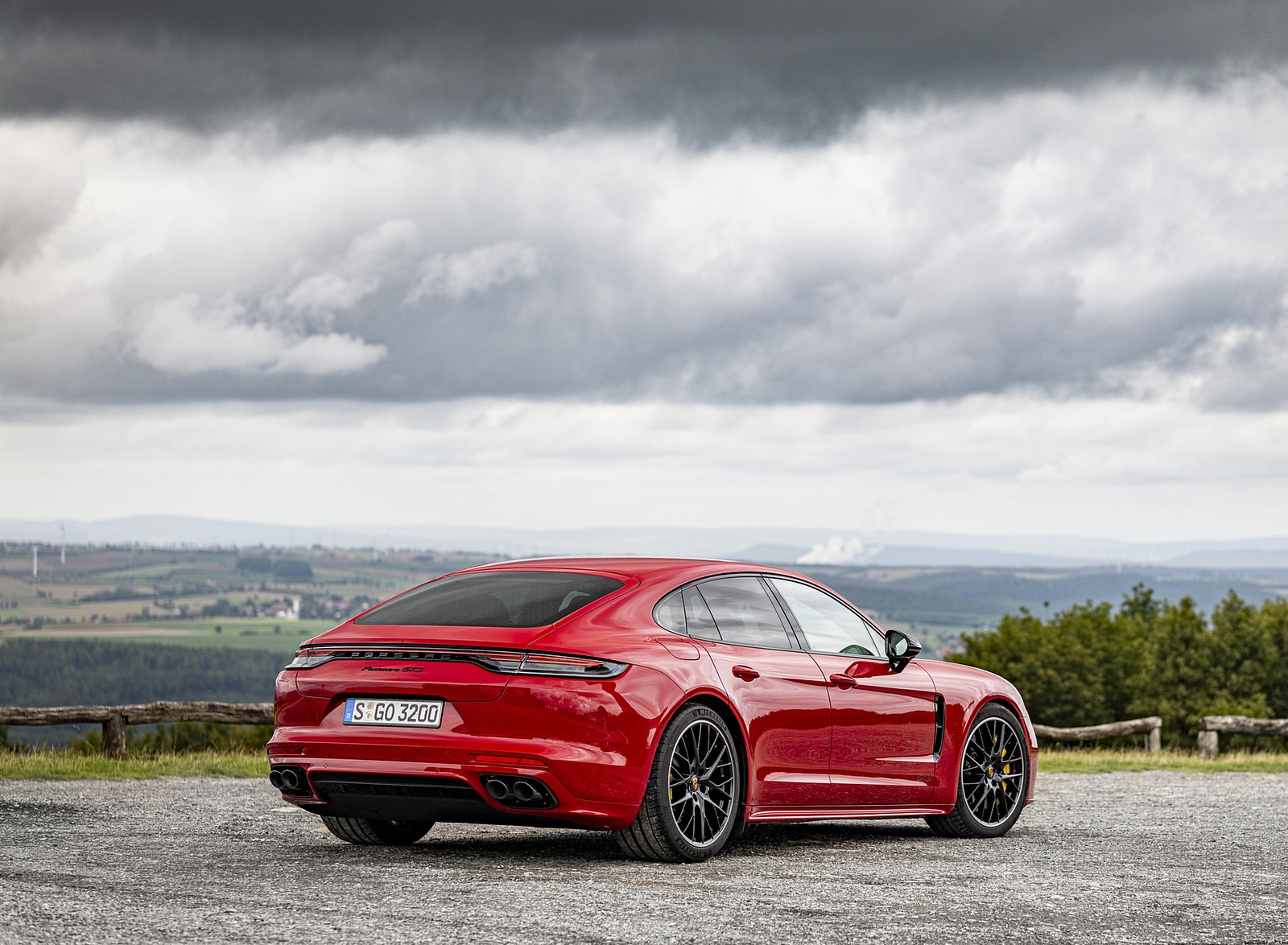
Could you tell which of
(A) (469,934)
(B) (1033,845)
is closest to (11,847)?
(A) (469,934)

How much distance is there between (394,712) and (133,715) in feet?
27.0

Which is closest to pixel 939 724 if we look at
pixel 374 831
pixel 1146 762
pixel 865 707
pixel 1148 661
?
pixel 865 707

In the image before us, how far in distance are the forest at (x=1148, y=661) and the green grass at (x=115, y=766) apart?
50877mm

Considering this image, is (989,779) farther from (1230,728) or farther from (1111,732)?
(1111,732)

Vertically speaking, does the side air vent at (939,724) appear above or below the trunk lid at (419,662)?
below

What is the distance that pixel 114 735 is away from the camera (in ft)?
47.6

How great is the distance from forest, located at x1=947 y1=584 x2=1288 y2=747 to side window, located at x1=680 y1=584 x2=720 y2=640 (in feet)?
182

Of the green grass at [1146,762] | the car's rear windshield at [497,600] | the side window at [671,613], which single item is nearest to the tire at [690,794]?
the side window at [671,613]

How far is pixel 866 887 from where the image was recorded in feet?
22.1

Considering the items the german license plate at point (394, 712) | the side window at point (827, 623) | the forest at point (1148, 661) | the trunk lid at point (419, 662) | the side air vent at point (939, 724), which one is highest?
the side window at point (827, 623)

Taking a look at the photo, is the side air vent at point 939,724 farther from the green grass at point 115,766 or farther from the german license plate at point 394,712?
the green grass at point 115,766

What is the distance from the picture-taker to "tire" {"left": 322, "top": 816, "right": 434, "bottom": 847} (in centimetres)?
808

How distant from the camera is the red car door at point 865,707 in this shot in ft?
27.2

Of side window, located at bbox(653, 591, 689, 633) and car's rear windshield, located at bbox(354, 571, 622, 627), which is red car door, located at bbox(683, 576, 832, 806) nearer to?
side window, located at bbox(653, 591, 689, 633)
